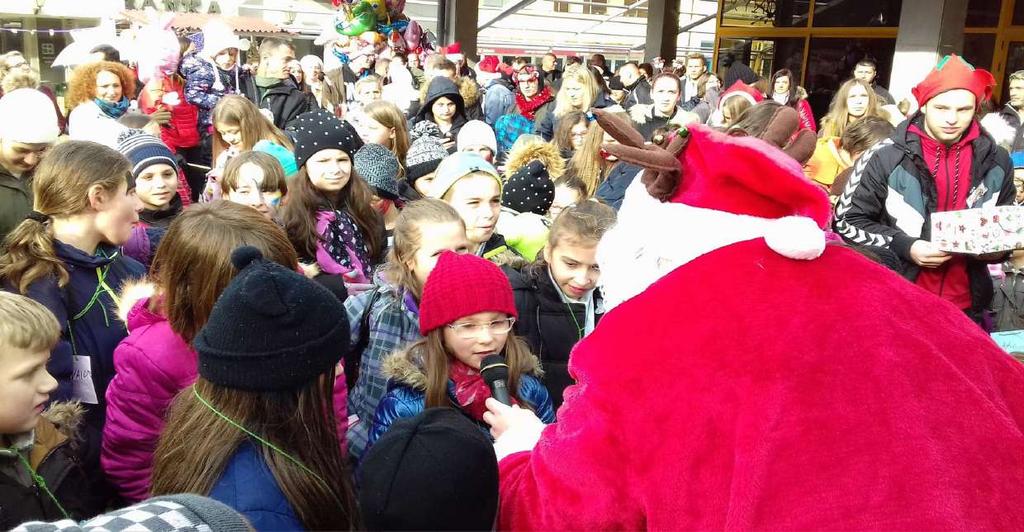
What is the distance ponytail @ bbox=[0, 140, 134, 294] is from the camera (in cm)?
237

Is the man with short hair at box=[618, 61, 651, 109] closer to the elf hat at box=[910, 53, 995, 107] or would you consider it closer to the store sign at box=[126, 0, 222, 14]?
the elf hat at box=[910, 53, 995, 107]

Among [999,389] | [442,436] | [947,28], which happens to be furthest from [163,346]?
[947,28]

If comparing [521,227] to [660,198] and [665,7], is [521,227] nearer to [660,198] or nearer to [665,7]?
[660,198]

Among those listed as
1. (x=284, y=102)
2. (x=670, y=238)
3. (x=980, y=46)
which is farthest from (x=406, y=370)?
(x=980, y=46)

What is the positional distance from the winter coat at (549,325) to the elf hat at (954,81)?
2.23m

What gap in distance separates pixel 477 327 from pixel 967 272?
278 centimetres

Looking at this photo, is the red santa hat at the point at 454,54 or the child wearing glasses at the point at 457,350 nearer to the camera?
the child wearing glasses at the point at 457,350

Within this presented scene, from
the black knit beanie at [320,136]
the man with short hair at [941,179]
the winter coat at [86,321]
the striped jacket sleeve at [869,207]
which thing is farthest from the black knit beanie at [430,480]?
the striped jacket sleeve at [869,207]

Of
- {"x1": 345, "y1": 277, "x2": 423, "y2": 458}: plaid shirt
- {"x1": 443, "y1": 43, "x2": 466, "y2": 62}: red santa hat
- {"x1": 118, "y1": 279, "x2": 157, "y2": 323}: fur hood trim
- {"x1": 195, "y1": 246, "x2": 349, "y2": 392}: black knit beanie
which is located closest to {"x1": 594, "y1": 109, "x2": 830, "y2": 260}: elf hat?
{"x1": 195, "y1": 246, "x2": 349, "y2": 392}: black knit beanie

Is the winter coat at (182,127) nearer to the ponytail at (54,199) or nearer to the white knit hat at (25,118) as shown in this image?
the white knit hat at (25,118)

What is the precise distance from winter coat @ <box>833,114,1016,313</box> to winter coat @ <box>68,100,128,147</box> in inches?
172

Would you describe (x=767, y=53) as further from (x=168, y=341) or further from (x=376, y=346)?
(x=168, y=341)

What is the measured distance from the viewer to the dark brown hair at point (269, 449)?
57.7 inches

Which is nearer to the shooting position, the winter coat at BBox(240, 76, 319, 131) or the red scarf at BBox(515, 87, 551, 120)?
the winter coat at BBox(240, 76, 319, 131)
